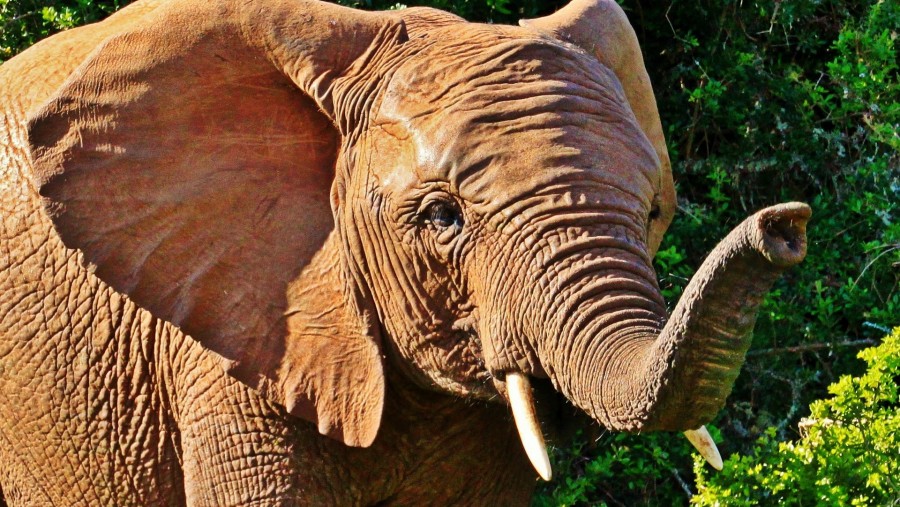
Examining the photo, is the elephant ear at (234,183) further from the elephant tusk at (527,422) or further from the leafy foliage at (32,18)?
the leafy foliage at (32,18)

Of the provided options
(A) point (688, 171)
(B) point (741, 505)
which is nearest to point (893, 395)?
(B) point (741, 505)

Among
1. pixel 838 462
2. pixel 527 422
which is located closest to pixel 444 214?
pixel 527 422

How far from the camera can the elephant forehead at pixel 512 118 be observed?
10.2 feet

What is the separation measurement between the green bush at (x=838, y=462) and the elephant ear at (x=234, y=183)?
1.41 m

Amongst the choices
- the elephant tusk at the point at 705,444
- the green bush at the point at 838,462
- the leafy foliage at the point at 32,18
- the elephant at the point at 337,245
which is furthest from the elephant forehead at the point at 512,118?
the leafy foliage at the point at 32,18

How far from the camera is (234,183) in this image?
3.52 meters

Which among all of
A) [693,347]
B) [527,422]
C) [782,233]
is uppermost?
[782,233]

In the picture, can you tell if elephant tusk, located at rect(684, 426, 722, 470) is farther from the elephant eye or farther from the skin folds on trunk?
the elephant eye

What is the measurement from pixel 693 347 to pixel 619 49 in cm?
127

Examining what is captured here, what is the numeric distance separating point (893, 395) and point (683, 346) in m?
2.02

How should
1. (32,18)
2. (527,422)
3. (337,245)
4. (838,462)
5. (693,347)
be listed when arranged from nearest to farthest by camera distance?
(693,347) < (527,422) < (337,245) < (838,462) < (32,18)

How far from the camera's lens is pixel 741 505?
436 centimetres

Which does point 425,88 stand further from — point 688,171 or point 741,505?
point 688,171

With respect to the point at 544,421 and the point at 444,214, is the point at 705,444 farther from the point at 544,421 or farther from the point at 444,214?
the point at 444,214
